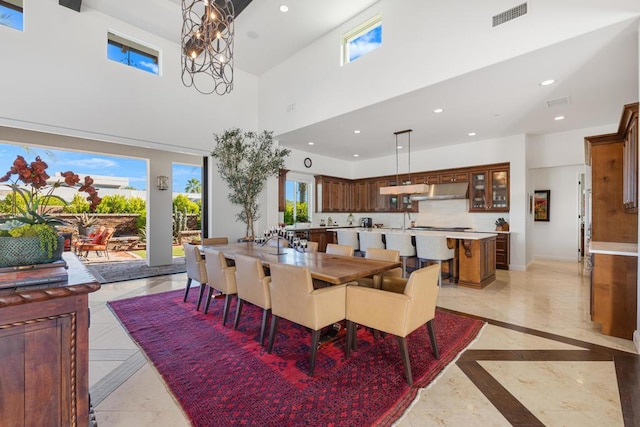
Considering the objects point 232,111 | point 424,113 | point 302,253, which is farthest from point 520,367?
point 232,111

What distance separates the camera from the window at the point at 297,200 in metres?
7.83

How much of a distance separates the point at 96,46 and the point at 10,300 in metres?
5.32

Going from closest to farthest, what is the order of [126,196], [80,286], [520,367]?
1. [80,286]
2. [520,367]
3. [126,196]

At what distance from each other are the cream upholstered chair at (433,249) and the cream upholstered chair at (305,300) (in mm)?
2829

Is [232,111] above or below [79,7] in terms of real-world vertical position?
below

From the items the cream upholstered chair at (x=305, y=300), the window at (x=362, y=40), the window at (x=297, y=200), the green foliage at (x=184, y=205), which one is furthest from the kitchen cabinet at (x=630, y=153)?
the green foliage at (x=184, y=205)

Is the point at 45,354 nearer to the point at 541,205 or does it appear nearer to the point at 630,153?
the point at 630,153

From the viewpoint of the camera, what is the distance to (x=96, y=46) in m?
4.62

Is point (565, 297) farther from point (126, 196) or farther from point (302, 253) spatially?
point (126, 196)

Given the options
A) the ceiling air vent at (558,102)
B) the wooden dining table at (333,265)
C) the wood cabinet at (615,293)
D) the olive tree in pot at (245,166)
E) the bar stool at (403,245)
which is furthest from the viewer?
the olive tree in pot at (245,166)

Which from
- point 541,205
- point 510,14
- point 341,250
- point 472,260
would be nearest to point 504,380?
point 341,250

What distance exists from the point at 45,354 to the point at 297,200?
276 inches

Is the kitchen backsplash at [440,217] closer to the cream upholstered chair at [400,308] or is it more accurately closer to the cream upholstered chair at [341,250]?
the cream upholstered chair at [341,250]

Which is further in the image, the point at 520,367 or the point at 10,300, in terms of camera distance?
the point at 520,367
